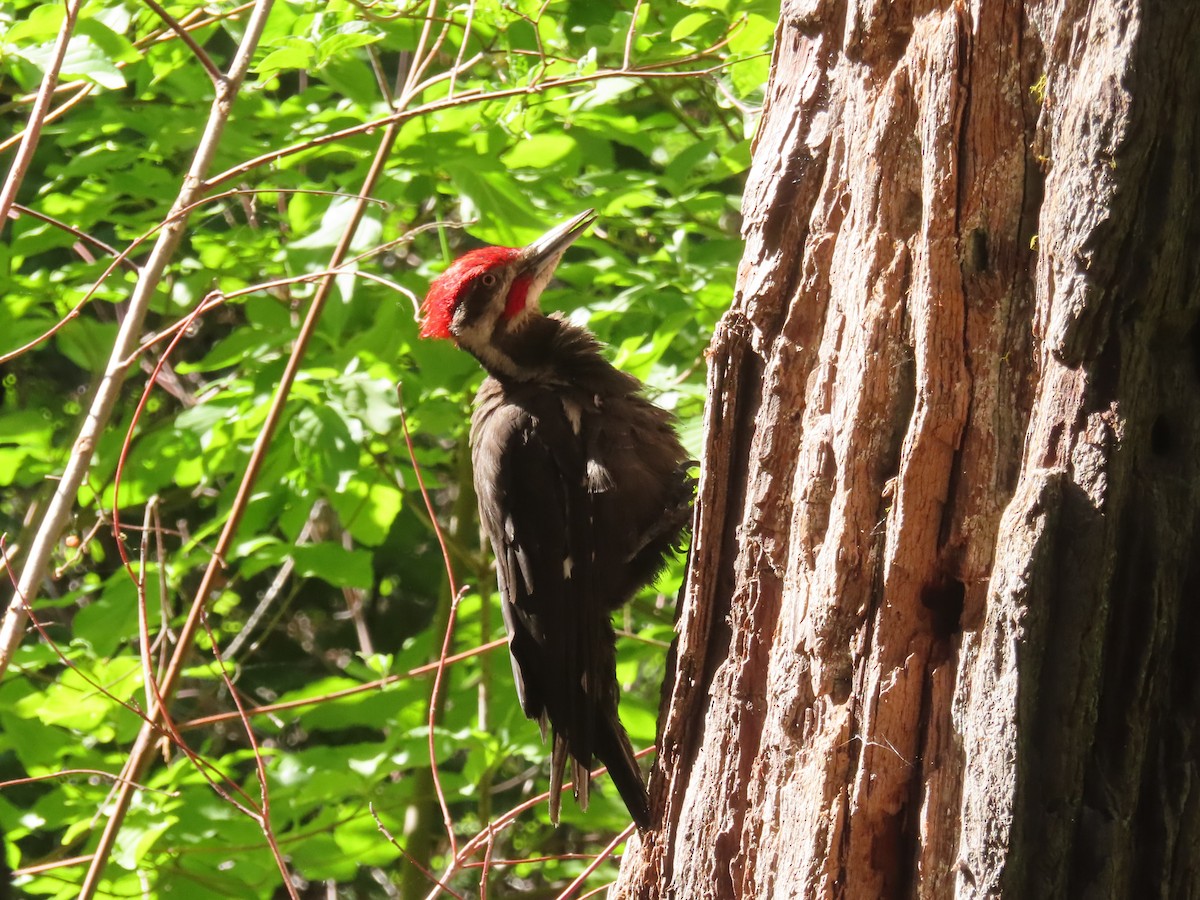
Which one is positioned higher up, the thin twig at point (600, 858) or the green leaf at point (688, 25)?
the green leaf at point (688, 25)

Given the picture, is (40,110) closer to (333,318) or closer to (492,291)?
(333,318)

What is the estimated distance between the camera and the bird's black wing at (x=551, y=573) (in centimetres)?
250

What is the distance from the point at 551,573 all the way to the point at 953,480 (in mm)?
1299

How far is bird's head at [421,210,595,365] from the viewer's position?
292cm

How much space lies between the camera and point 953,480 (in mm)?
1482

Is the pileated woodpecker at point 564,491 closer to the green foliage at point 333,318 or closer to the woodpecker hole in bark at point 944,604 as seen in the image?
the green foliage at point 333,318

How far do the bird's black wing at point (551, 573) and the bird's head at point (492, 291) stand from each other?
237 mm

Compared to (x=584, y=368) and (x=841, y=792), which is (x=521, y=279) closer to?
(x=584, y=368)

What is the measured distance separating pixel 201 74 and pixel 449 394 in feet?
3.37

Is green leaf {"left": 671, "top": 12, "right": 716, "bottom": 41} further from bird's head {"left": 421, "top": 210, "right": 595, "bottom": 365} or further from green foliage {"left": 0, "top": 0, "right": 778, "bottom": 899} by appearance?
bird's head {"left": 421, "top": 210, "right": 595, "bottom": 365}

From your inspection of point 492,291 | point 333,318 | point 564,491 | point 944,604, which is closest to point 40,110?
point 333,318

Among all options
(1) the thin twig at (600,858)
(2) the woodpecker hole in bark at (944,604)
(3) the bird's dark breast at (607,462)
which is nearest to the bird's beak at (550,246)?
(3) the bird's dark breast at (607,462)

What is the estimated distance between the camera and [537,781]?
5711 mm

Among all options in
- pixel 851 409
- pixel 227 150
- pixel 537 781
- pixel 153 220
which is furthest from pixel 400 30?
pixel 537 781
